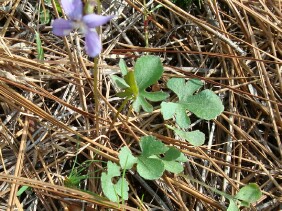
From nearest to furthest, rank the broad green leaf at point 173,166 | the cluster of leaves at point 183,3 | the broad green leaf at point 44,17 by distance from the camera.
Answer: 1. the broad green leaf at point 173,166
2. the broad green leaf at point 44,17
3. the cluster of leaves at point 183,3

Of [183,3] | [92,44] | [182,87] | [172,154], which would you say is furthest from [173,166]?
[183,3]

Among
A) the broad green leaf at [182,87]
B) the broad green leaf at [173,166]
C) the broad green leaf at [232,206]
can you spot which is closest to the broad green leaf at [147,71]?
the broad green leaf at [182,87]

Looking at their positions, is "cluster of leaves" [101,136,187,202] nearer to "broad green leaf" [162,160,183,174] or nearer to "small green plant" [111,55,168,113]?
"broad green leaf" [162,160,183,174]

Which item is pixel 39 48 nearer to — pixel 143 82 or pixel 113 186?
pixel 143 82

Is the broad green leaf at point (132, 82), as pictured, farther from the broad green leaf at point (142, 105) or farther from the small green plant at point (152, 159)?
the small green plant at point (152, 159)

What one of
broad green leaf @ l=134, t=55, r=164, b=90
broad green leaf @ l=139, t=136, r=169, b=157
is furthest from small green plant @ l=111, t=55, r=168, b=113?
broad green leaf @ l=139, t=136, r=169, b=157

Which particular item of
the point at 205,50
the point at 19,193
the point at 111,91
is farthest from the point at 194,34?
the point at 19,193
